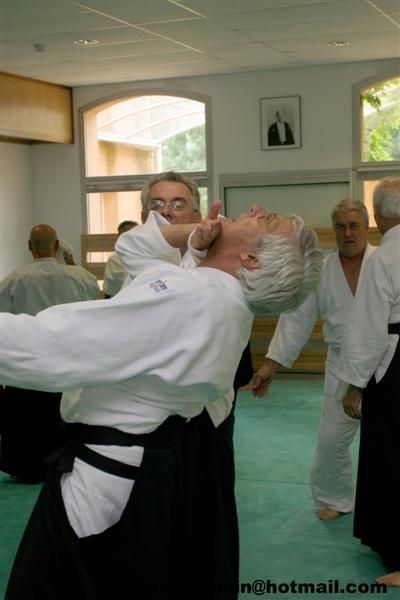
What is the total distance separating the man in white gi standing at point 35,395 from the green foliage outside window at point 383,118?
4.19 metres

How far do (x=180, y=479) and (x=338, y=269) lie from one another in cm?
295

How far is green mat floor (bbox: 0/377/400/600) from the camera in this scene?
12.1 feet

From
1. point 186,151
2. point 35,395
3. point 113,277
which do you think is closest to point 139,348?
point 35,395

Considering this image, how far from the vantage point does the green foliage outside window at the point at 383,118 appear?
9.11 m

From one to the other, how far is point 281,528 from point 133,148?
21.7ft

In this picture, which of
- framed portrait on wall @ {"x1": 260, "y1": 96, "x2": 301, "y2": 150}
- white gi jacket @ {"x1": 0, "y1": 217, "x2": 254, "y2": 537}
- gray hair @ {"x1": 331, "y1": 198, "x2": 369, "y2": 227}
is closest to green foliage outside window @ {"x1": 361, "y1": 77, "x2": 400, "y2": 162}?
framed portrait on wall @ {"x1": 260, "y1": 96, "x2": 301, "y2": 150}

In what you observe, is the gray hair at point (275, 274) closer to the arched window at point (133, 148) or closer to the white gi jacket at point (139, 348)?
the white gi jacket at point (139, 348)

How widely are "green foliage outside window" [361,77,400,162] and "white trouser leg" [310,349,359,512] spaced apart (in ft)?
16.4

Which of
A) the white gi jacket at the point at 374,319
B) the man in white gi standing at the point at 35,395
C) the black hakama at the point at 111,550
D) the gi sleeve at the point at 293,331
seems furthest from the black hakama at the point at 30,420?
the black hakama at the point at 111,550

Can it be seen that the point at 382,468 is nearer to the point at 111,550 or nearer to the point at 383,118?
the point at 111,550

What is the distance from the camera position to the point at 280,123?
934cm

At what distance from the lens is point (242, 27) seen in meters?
7.19

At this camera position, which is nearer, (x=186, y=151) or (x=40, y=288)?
(x=40, y=288)

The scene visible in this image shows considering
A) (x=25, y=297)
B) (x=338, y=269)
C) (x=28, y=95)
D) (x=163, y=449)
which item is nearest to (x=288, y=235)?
(x=163, y=449)
